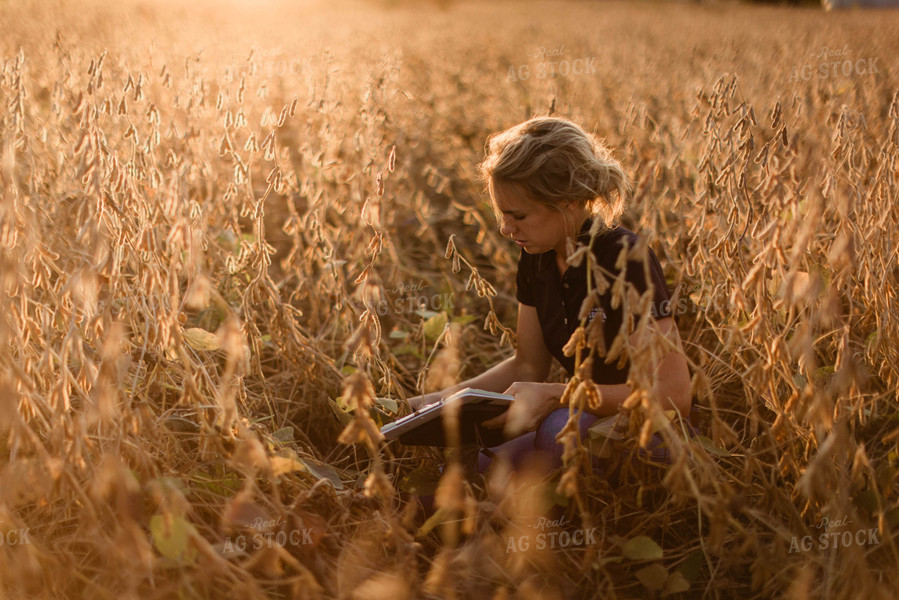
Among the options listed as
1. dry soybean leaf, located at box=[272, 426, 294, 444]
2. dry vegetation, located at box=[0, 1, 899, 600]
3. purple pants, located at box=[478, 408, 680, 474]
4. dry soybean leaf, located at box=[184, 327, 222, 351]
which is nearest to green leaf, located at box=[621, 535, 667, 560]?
dry vegetation, located at box=[0, 1, 899, 600]

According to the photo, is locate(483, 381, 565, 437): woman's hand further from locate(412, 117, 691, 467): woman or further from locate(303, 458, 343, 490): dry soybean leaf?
locate(303, 458, 343, 490): dry soybean leaf

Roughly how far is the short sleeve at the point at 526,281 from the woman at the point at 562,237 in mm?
78

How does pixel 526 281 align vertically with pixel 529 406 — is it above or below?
above

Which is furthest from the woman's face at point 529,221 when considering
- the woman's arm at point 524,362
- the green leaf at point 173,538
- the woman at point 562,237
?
the green leaf at point 173,538

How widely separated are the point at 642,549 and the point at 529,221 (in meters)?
0.73

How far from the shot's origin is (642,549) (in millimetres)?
1347

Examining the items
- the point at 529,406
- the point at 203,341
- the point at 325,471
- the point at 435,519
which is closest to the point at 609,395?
the point at 529,406

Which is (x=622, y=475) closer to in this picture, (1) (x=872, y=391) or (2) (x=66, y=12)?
(1) (x=872, y=391)

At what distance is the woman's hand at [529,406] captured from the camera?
1546mm

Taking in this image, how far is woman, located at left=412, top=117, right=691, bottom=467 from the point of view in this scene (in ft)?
5.07

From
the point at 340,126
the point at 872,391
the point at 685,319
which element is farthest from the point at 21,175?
the point at 872,391

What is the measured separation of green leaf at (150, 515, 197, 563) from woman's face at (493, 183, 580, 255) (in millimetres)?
922

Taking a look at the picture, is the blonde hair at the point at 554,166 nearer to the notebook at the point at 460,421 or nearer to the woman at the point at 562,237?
the woman at the point at 562,237

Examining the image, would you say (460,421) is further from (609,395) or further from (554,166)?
(554,166)
